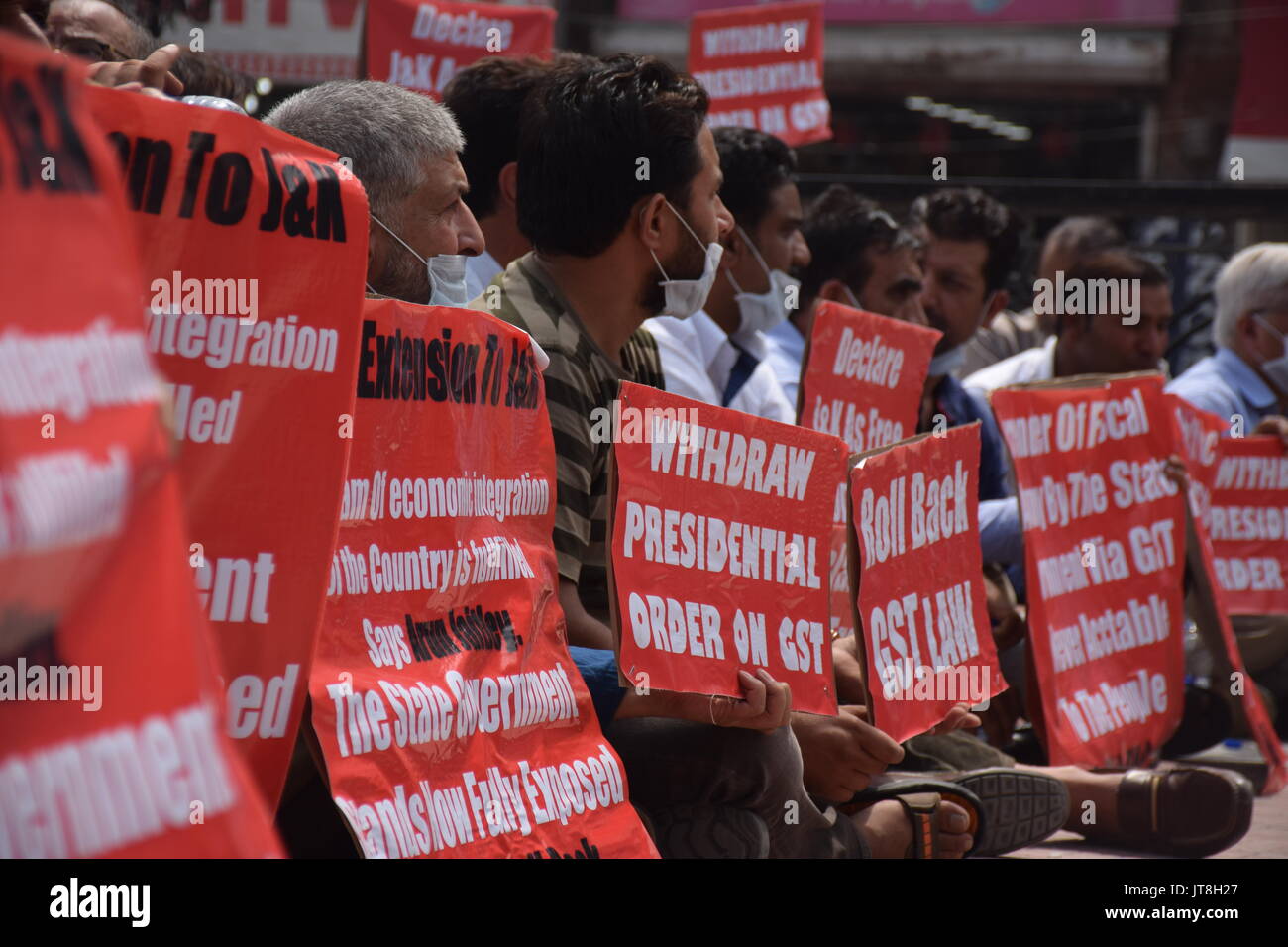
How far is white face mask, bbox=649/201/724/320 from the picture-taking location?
10.9ft

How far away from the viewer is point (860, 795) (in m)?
3.40

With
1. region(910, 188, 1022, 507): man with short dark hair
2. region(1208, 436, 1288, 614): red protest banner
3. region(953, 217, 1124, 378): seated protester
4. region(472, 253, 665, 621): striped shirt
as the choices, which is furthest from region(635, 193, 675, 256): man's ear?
region(953, 217, 1124, 378): seated protester

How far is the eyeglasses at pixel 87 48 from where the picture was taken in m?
3.45

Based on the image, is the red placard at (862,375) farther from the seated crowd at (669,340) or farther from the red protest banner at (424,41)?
the red protest banner at (424,41)

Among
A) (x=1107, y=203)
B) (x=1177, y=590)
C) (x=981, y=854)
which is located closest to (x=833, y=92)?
(x=1107, y=203)

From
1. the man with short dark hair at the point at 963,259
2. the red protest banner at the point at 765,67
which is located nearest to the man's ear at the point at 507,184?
the man with short dark hair at the point at 963,259

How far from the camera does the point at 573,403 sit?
9.95 ft

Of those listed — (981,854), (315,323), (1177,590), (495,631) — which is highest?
(315,323)

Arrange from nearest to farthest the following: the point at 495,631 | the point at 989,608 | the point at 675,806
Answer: the point at 495,631 → the point at 675,806 → the point at 989,608

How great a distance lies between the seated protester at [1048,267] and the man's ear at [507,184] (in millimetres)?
3992

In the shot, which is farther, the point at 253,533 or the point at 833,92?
the point at 833,92
